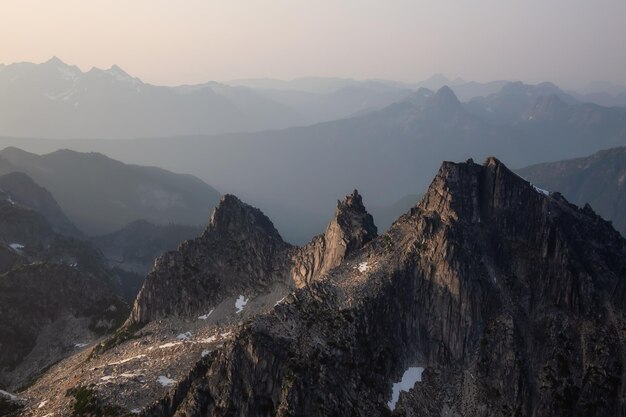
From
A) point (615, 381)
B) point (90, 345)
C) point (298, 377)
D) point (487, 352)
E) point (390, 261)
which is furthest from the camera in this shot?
point (90, 345)

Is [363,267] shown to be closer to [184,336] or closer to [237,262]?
[237,262]

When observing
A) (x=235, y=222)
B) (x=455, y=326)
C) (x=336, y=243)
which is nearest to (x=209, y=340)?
(x=336, y=243)

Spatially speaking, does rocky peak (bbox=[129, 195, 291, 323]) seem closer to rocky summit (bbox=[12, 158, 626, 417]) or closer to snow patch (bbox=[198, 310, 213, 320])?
snow patch (bbox=[198, 310, 213, 320])

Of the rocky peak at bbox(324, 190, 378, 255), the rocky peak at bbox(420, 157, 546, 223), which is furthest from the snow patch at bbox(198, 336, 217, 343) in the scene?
the rocky peak at bbox(420, 157, 546, 223)

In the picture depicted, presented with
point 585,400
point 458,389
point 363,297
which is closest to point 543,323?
point 585,400

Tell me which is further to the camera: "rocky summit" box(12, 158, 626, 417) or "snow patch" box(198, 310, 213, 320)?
"snow patch" box(198, 310, 213, 320)

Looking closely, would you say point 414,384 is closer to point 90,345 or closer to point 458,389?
point 458,389
